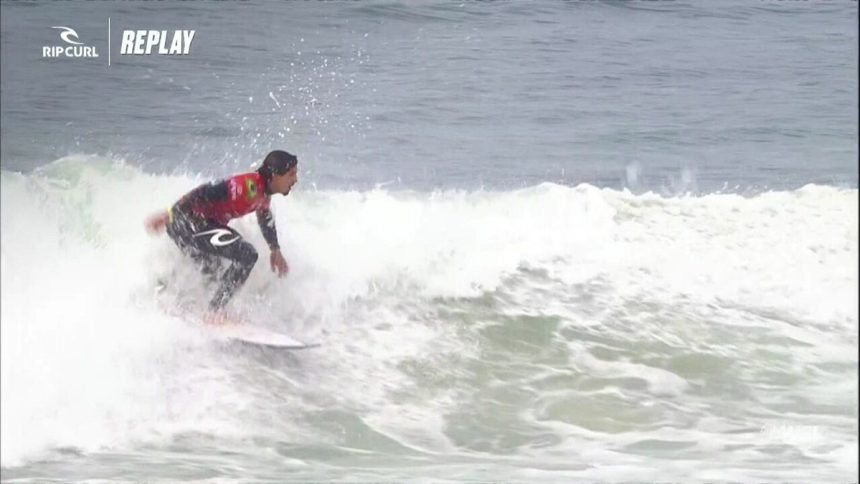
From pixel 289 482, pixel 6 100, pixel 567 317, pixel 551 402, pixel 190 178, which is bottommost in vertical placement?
pixel 289 482

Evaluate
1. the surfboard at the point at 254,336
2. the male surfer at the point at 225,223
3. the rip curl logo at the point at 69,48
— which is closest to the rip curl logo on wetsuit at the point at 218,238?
the male surfer at the point at 225,223

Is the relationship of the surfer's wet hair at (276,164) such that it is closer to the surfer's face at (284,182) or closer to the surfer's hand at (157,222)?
the surfer's face at (284,182)

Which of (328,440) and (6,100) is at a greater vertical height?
(6,100)

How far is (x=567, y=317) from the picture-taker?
11.2 ft

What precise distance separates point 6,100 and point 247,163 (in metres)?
0.71

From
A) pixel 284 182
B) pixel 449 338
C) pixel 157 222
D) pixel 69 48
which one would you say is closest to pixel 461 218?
pixel 449 338

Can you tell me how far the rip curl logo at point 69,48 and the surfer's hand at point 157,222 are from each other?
0.50 metres

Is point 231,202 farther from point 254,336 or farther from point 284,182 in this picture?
point 254,336

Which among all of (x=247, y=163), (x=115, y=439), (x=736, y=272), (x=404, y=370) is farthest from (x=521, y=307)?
(x=115, y=439)

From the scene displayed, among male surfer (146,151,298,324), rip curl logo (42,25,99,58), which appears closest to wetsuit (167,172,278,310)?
male surfer (146,151,298,324)

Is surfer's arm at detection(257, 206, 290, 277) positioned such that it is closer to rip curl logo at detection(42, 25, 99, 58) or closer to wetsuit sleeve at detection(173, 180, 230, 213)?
wetsuit sleeve at detection(173, 180, 230, 213)

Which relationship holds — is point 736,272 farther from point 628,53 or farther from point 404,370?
point 404,370

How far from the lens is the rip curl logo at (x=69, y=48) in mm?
3402

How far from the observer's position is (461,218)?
341cm
